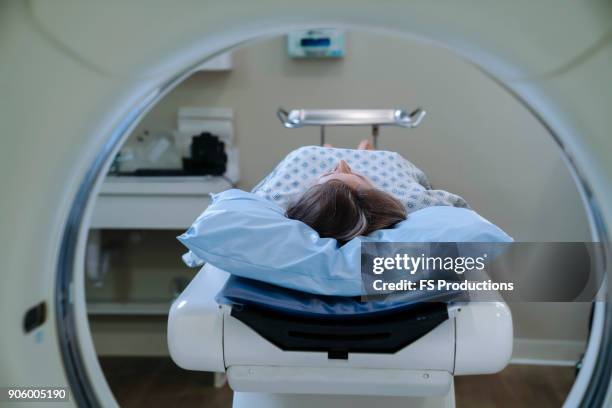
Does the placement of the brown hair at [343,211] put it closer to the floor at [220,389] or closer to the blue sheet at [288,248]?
the blue sheet at [288,248]

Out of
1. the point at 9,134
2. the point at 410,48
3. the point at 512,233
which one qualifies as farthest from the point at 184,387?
the point at 9,134

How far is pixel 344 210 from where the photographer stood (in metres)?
1.12

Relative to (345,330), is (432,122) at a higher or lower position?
higher

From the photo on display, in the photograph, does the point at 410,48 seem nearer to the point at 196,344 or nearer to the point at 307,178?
the point at 307,178

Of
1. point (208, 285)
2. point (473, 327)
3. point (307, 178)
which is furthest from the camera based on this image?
point (307, 178)

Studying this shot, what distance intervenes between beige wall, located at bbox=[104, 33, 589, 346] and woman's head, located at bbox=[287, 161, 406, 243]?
1.11m

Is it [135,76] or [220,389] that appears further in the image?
[220,389]

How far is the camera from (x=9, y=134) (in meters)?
0.43

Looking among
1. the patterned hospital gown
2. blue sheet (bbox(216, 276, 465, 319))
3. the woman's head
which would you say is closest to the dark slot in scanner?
blue sheet (bbox(216, 276, 465, 319))

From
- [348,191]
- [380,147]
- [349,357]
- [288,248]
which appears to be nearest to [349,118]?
[380,147]

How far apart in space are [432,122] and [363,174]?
806mm

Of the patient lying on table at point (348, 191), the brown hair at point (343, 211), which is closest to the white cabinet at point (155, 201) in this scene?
the patient lying on table at point (348, 191)

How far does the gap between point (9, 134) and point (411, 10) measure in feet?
1.02

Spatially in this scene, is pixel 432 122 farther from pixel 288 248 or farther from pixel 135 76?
pixel 135 76
